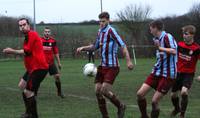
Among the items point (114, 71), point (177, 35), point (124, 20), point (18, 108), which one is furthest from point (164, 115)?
point (124, 20)

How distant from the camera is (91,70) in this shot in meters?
10.9

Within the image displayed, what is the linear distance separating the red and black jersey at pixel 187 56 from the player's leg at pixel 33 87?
2.95 meters

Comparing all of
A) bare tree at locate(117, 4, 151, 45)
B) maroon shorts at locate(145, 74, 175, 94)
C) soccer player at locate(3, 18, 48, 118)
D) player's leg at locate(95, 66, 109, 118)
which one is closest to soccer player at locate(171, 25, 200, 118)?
maroon shorts at locate(145, 74, 175, 94)

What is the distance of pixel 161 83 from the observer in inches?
372

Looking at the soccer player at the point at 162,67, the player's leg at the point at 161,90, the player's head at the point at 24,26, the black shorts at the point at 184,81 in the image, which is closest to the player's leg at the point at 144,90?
the soccer player at the point at 162,67

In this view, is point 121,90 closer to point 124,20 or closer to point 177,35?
point 177,35

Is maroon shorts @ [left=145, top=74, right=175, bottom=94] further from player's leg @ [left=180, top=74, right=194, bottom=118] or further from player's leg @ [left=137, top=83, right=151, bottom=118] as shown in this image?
player's leg @ [left=180, top=74, right=194, bottom=118]

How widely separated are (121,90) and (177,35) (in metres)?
33.6

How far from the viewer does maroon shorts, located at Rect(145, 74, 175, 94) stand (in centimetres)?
942

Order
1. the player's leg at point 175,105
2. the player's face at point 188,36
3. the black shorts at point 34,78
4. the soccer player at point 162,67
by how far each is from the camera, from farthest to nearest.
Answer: the player's leg at point 175,105
the player's face at point 188,36
the black shorts at point 34,78
the soccer player at point 162,67

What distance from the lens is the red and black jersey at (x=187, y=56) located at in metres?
10.8

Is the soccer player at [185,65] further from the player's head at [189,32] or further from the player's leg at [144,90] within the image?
the player's leg at [144,90]

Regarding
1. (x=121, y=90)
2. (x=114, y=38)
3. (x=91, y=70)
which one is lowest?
(x=121, y=90)

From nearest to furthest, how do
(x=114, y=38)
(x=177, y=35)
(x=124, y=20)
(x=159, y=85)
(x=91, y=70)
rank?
(x=159, y=85)
(x=114, y=38)
(x=91, y=70)
(x=177, y=35)
(x=124, y=20)
